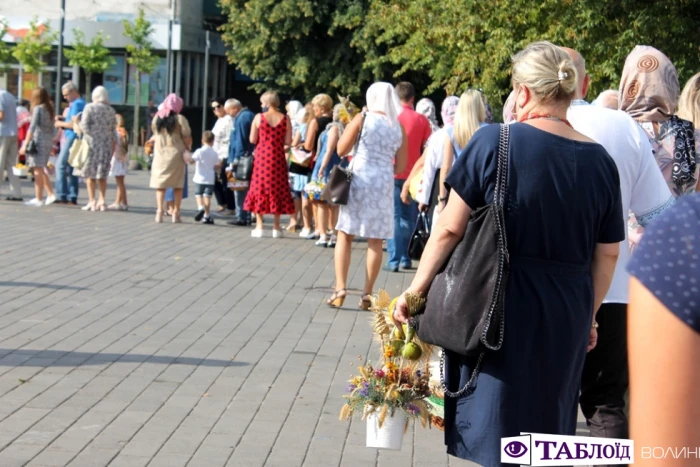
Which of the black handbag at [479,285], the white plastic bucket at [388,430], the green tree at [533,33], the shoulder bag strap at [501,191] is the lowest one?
Answer: the white plastic bucket at [388,430]

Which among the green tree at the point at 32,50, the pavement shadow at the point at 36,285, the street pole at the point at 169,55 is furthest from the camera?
the street pole at the point at 169,55

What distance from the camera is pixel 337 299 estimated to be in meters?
9.32

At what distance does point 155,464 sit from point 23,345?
2.66 metres

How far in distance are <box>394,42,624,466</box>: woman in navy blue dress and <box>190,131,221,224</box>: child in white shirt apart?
12.8 metres

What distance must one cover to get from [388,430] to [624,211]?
1.38m

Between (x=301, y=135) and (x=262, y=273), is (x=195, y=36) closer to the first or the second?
(x=301, y=135)

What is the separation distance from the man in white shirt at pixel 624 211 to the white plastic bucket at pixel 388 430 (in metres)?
0.83

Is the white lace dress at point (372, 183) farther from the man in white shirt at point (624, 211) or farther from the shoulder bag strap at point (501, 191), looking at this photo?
the shoulder bag strap at point (501, 191)

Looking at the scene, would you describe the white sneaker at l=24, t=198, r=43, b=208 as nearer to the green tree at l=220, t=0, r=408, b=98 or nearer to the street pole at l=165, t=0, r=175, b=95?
the green tree at l=220, t=0, r=408, b=98

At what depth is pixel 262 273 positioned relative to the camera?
1132 cm

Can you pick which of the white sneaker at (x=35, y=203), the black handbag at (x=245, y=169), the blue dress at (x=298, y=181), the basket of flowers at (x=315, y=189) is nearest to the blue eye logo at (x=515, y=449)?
the basket of flowers at (x=315, y=189)

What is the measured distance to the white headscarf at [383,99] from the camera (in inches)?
361

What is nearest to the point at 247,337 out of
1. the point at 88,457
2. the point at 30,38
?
the point at 88,457

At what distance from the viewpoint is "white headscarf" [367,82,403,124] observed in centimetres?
916
